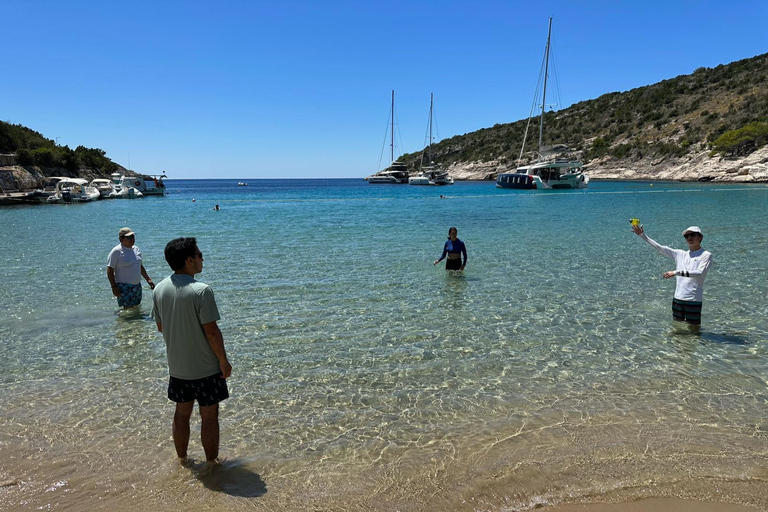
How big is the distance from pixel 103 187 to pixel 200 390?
68276 millimetres

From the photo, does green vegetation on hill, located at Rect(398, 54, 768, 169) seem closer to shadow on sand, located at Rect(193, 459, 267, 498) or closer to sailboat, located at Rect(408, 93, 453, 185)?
sailboat, located at Rect(408, 93, 453, 185)

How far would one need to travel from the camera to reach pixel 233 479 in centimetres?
420

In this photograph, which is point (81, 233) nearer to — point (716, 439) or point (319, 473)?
point (319, 473)

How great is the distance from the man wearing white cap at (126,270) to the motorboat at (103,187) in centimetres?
6001

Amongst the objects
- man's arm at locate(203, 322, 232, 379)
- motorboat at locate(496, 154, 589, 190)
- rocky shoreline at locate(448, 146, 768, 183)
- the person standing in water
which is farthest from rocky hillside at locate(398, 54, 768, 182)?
man's arm at locate(203, 322, 232, 379)

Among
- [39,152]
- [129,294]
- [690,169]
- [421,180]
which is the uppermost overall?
[39,152]

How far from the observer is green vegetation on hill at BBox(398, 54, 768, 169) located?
79.2m

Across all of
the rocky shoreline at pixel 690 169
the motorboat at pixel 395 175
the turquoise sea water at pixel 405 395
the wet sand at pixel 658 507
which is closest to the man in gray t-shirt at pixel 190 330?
the turquoise sea water at pixel 405 395

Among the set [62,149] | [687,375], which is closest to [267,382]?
[687,375]

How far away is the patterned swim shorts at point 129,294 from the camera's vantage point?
8.88 metres

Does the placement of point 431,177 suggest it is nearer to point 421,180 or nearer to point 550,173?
point 421,180

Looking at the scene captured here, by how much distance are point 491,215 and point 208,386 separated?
31258 mm

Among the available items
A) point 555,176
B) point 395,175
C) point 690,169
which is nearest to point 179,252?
point 555,176

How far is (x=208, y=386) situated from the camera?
3920 millimetres
